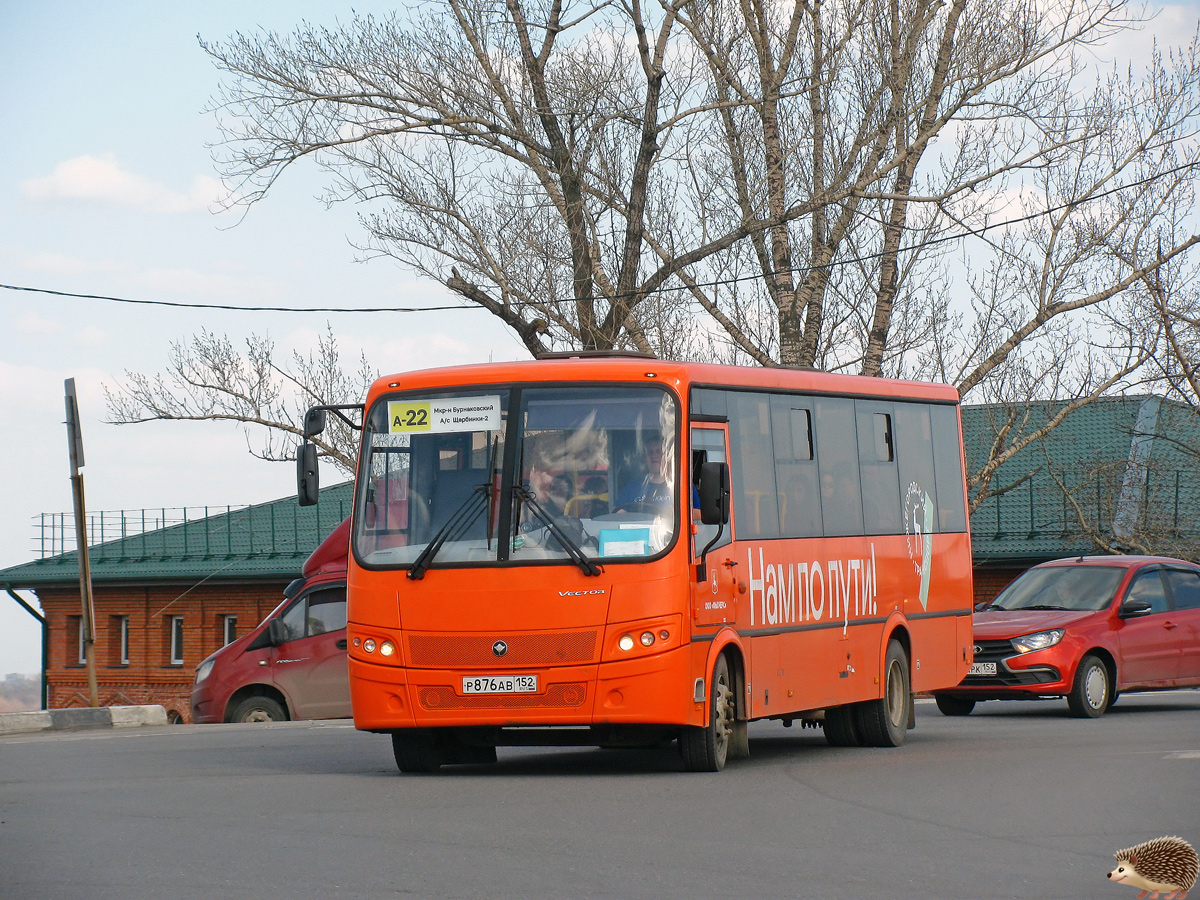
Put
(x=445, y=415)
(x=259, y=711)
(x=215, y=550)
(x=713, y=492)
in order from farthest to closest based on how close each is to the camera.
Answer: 1. (x=215, y=550)
2. (x=259, y=711)
3. (x=445, y=415)
4. (x=713, y=492)

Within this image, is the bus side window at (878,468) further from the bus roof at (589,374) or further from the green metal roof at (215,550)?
the green metal roof at (215,550)

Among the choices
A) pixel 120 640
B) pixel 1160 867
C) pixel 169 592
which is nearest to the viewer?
pixel 1160 867

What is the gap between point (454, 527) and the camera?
12023mm

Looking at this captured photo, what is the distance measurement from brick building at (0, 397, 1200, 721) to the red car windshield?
1750 centimetres

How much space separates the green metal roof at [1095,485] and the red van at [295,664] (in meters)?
15.0

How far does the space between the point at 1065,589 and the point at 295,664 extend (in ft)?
30.1

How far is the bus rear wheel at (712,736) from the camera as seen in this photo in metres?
12.1

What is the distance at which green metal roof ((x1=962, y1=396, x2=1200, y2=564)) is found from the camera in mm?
34062

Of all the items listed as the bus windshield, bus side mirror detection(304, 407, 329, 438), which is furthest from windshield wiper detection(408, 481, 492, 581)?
bus side mirror detection(304, 407, 329, 438)

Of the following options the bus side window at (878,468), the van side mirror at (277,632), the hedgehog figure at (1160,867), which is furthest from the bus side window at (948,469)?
the hedgehog figure at (1160,867)

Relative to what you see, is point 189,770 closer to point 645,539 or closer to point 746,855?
point 645,539

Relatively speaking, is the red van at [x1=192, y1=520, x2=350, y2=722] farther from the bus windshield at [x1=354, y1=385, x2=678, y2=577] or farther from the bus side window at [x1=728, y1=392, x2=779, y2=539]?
the bus windshield at [x1=354, y1=385, x2=678, y2=577]

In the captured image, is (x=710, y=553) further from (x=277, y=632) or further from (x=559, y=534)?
(x=277, y=632)

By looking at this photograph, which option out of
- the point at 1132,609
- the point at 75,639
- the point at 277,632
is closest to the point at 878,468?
the point at 1132,609
